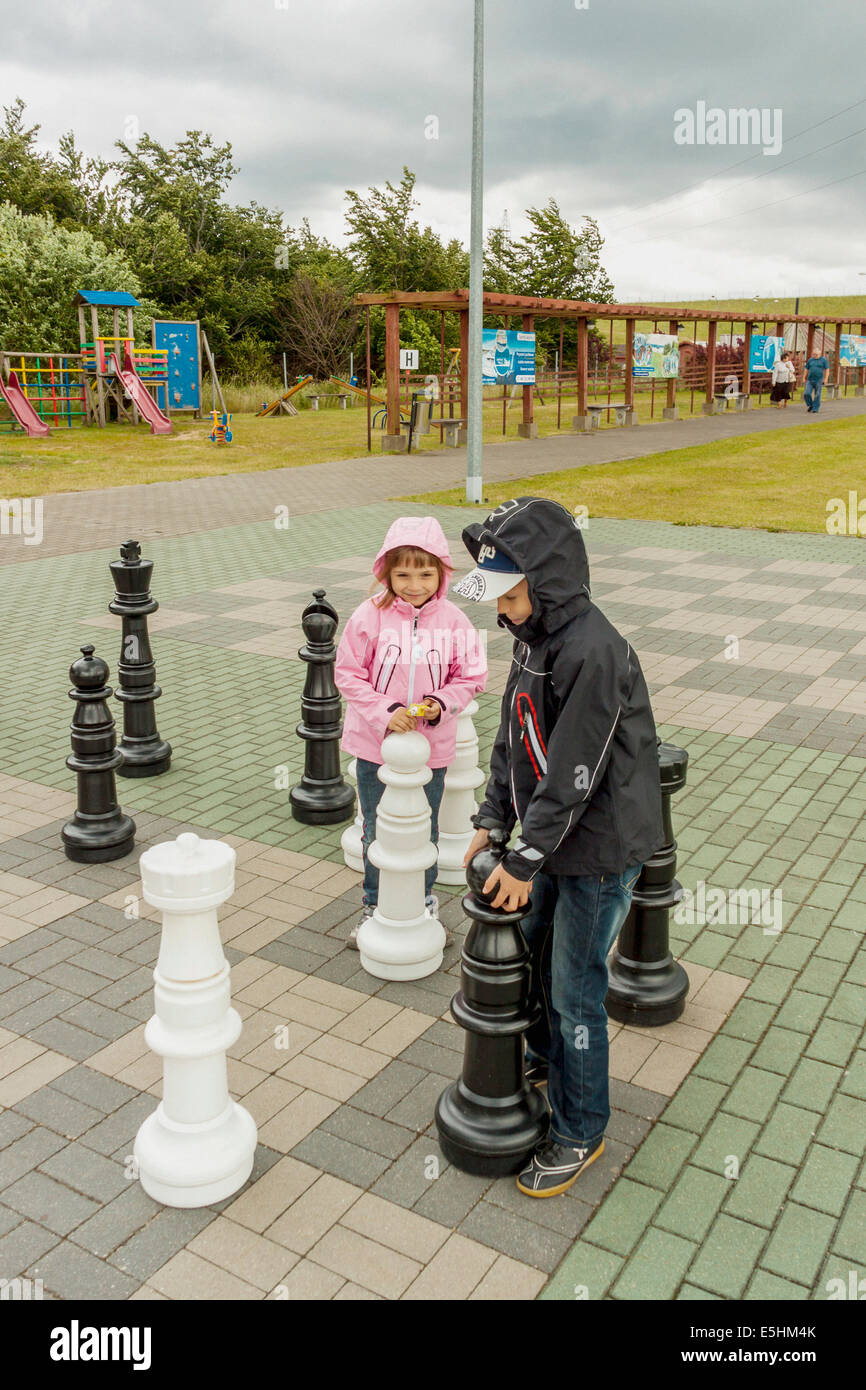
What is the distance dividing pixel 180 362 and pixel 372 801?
30.0 m

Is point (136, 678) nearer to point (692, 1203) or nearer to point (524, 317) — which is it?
point (692, 1203)

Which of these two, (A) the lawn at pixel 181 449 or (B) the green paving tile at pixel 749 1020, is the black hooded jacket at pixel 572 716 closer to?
(B) the green paving tile at pixel 749 1020

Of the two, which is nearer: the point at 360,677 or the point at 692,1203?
the point at 692,1203

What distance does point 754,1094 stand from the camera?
12.1ft

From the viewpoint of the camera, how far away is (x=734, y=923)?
15.8ft

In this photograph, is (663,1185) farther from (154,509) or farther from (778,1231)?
(154,509)

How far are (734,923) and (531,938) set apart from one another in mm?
1689

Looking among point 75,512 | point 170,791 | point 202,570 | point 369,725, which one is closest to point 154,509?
point 75,512

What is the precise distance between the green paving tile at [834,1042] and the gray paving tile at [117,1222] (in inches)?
87.2

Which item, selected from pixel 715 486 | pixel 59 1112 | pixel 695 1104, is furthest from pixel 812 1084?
pixel 715 486

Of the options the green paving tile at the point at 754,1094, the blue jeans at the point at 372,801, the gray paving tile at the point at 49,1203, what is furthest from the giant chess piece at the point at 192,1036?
the green paving tile at the point at 754,1094

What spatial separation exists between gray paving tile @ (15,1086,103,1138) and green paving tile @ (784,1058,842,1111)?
7.29 ft
